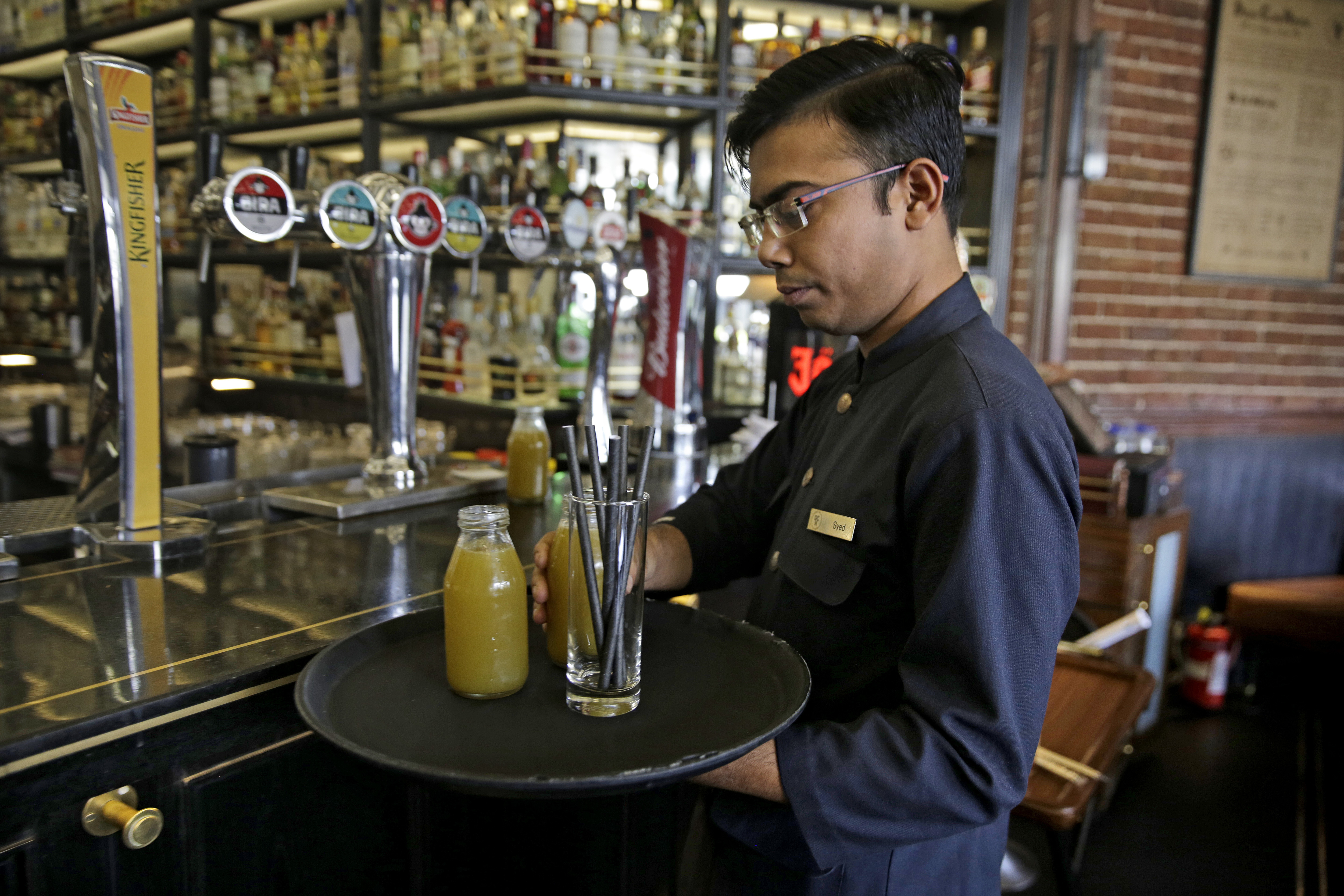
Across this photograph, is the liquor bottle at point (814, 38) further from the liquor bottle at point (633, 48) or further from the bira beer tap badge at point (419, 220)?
the bira beer tap badge at point (419, 220)

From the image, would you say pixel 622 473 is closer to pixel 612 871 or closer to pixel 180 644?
pixel 180 644

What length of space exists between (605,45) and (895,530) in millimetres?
2370

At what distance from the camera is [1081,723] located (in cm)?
188

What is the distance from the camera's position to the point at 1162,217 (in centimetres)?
331

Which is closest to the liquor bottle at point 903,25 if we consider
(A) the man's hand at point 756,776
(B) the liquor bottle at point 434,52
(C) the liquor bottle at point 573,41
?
(C) the liquor bottle at point 573,41

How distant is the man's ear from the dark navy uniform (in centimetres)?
9

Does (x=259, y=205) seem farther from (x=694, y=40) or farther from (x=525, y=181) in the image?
(x=694, y=40)

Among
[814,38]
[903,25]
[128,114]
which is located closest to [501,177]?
[814,38]

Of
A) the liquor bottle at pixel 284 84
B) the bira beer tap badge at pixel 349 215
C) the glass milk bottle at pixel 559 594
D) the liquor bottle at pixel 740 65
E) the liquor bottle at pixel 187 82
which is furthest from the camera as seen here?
the liquor bottle at pixel 187 82

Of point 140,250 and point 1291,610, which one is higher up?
point 140,250

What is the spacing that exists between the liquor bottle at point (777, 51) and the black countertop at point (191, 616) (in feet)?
6.90

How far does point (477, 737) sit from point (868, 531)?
0.43 m

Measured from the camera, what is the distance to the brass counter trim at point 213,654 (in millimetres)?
765

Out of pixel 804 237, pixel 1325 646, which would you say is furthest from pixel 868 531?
pixel 1325 646
